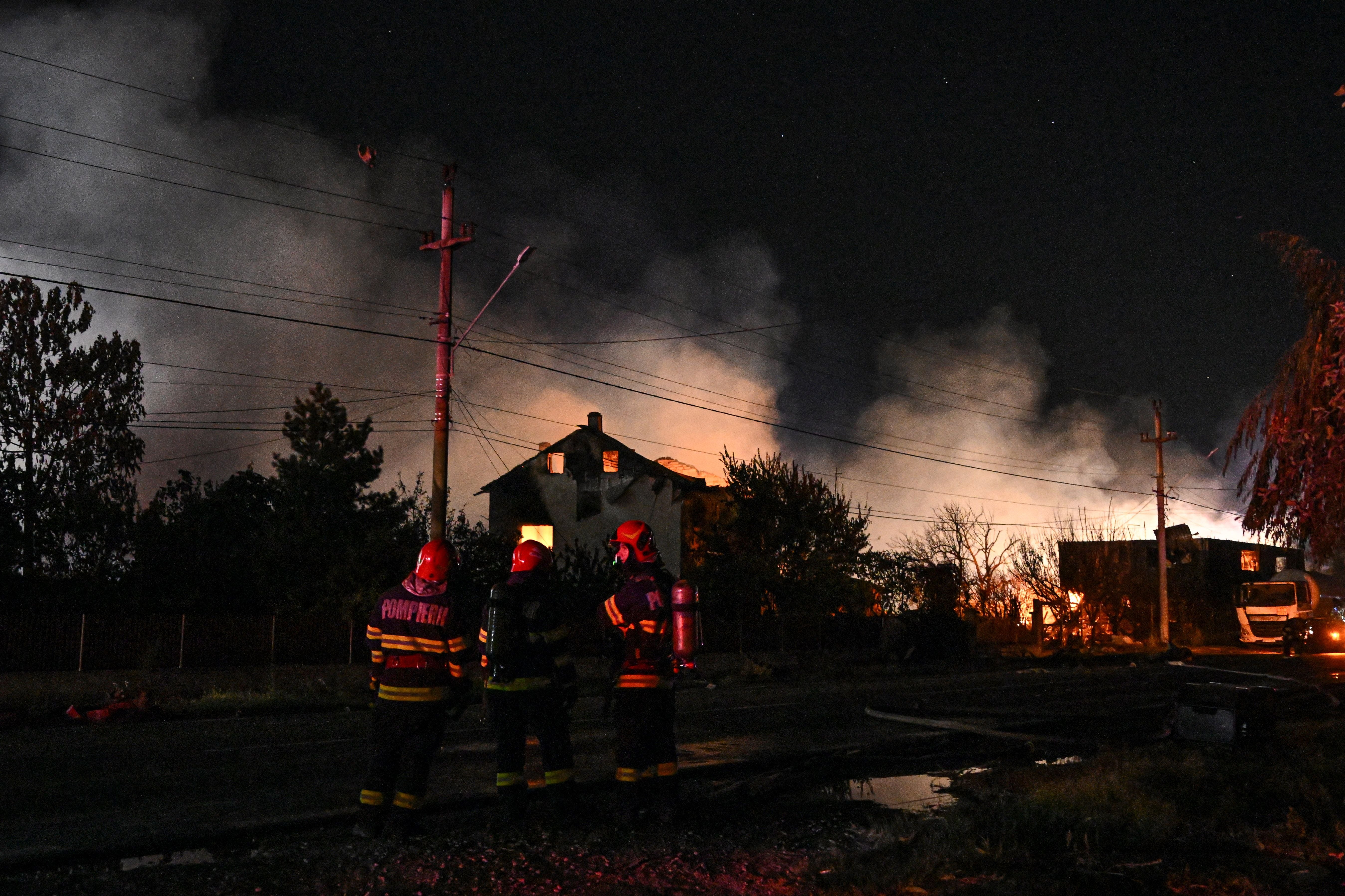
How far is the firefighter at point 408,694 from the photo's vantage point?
628 centimetres

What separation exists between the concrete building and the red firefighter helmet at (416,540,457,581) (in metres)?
29.8

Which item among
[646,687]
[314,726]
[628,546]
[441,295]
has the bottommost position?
[314,726]

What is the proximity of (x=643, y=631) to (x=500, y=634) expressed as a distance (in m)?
0.92

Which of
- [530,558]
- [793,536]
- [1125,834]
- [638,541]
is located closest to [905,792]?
[1125,834]

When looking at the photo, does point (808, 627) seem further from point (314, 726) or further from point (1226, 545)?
point (1226, 545)

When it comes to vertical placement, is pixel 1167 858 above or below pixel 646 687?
below

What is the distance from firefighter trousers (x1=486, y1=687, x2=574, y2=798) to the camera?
22.5ft

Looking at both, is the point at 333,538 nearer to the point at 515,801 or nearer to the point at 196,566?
the point at 196,566

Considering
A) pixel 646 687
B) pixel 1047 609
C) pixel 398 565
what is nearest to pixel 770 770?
pixel 646 687

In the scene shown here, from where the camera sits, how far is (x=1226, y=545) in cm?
6688

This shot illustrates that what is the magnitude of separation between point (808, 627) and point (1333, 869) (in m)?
26.2

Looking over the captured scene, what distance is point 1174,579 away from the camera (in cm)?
5519

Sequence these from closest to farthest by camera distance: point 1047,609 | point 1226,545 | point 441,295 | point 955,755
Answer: point 955,755, point 441,295, point 1047,609, point 1226,545

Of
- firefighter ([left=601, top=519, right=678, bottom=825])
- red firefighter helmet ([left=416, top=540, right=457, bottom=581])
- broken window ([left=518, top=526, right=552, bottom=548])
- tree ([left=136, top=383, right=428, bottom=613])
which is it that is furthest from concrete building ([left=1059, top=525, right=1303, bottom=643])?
red firefighter helmet ([left=416, top=540, right=457, bottom=581])
